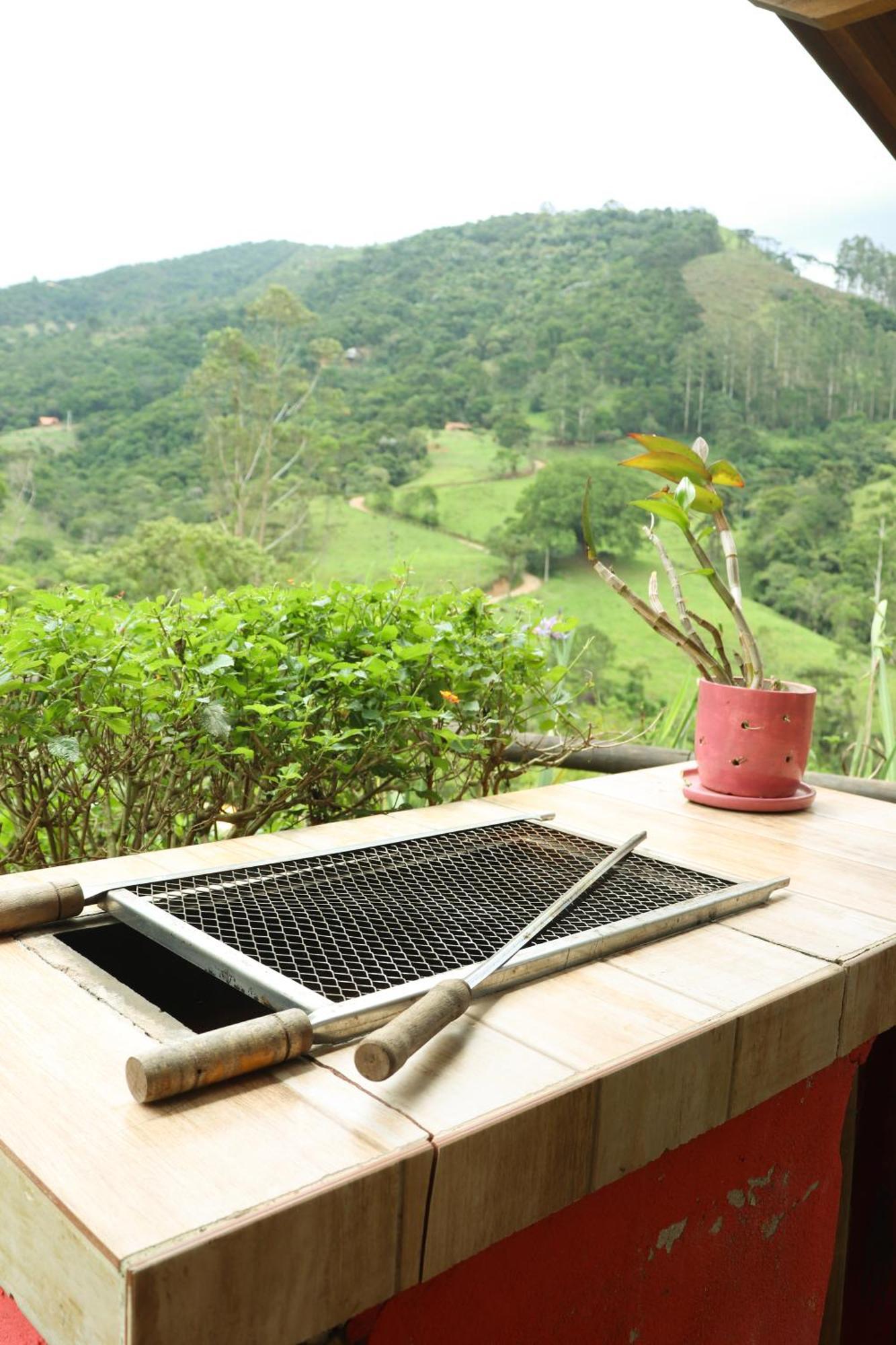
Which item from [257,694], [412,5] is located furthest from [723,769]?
[412,5]

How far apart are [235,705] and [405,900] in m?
0.66

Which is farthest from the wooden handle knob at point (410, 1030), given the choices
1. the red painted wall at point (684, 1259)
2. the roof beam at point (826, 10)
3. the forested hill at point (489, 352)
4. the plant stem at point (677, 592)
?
the forested hill at point (489, 352)

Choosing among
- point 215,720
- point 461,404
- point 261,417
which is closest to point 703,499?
point 215,720

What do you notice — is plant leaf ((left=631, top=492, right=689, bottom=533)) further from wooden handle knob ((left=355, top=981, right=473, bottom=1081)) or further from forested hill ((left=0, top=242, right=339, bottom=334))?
forested hill ((left=0, top=242, right=339, bottom=334))

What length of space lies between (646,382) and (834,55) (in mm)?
20094

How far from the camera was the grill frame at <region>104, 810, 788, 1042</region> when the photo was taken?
86 cm

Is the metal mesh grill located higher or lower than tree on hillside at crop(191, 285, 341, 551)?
lower

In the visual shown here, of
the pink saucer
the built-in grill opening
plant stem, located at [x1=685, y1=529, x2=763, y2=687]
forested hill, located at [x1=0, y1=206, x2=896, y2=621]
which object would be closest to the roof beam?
plant stem, located at [x1=685, y1=529, x2=763, y2=687]

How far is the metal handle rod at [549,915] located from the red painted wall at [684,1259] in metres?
0.20

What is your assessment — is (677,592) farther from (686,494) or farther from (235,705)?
(235,705)

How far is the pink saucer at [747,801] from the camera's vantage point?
5.53 feet

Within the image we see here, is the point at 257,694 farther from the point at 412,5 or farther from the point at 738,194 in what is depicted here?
A: the point at 412,5

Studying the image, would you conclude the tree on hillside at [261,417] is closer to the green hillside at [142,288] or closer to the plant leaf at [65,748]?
the green hillside at [142,288]

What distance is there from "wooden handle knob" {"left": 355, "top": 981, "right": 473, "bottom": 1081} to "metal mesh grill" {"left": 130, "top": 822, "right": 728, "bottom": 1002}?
0.28 ft
